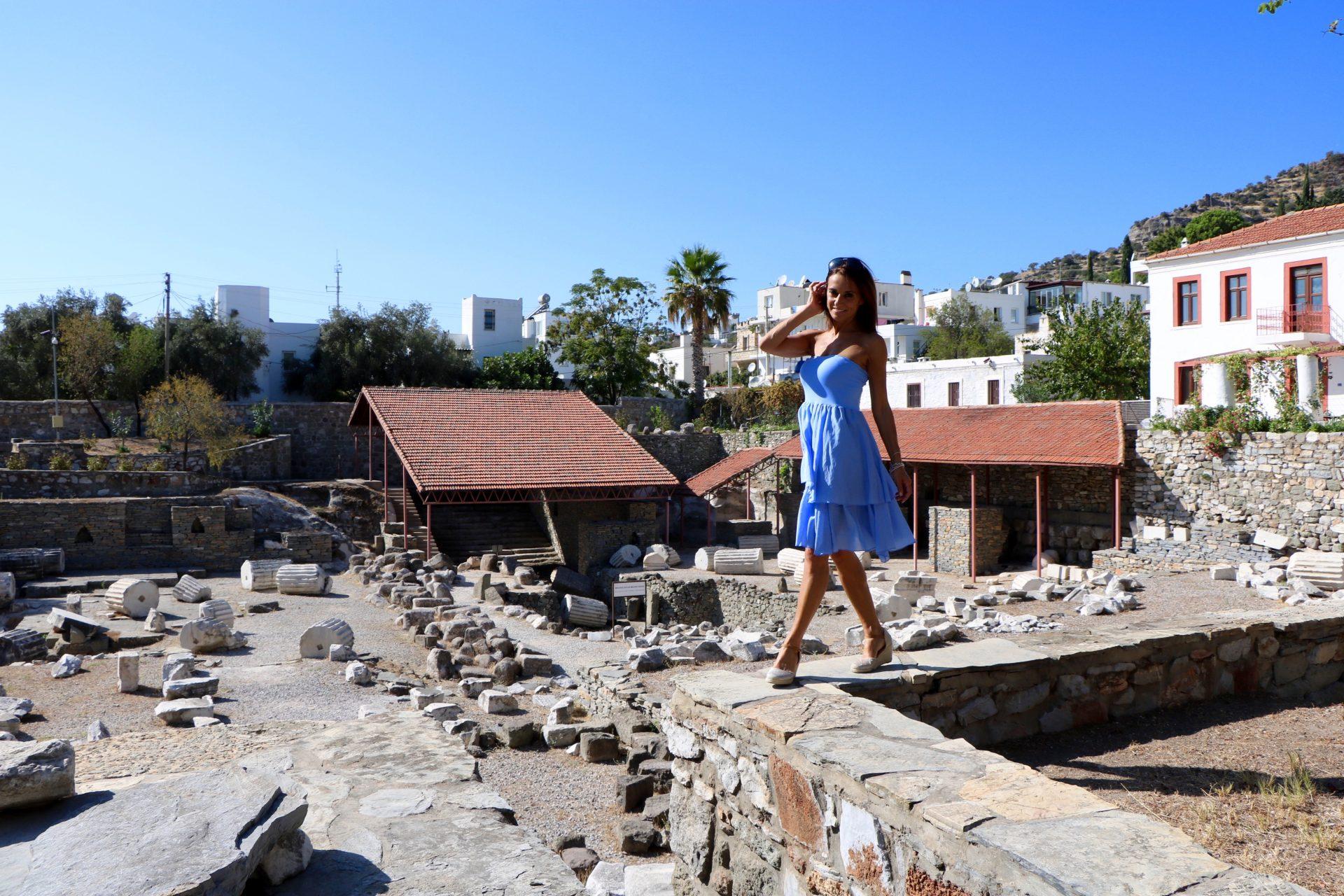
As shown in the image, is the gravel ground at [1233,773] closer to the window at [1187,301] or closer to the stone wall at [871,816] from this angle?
the stone wall at [871,816]

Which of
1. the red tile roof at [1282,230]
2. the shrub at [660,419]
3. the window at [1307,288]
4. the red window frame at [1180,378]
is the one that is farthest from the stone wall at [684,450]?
the window at [1307,288]

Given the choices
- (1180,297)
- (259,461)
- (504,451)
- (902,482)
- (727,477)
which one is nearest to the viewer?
(902,482)

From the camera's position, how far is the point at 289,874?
11.2ft

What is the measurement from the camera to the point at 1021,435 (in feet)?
72.8

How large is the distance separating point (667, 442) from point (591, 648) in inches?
846

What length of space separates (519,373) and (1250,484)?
29139mm

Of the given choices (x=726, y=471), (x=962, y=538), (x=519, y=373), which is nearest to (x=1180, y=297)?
(x=962, y=538)

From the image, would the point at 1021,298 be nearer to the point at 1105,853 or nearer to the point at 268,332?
the point at 268,332

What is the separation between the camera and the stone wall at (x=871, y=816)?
260 cm

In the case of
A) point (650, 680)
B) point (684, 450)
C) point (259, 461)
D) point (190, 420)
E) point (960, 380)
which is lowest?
point (650, 680)

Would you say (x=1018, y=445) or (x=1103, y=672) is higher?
(x=1018, y=445)

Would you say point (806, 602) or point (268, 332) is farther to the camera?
point (268, 332)

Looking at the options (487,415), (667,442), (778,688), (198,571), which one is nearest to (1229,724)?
(778,688)

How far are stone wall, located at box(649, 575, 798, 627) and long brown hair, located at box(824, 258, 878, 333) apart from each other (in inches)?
571
